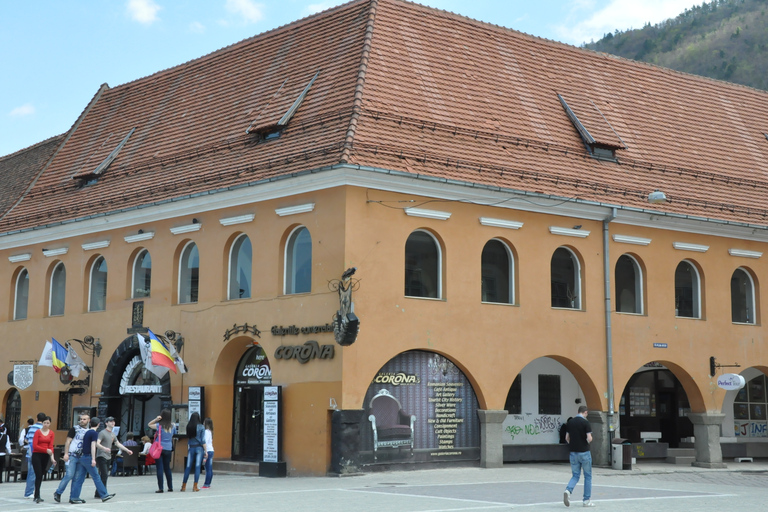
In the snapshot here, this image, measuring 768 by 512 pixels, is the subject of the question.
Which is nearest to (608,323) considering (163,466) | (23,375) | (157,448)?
(163,466)

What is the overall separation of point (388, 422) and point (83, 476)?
795cm

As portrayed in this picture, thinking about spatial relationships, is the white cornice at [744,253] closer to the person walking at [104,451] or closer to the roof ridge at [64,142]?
the person walking at [104,451]

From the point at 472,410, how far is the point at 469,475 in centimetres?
249

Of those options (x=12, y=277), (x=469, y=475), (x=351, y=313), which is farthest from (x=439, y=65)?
(x=12, y=277)

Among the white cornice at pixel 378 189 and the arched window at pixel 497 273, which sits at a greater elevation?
the white cornice at pixel 378 189

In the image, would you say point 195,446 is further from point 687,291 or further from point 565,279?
point 687,291

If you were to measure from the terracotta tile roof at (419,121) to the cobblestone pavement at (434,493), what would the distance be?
23.8ft

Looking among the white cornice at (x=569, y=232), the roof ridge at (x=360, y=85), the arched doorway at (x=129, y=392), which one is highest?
the roof ridge at (x=360, y=85)

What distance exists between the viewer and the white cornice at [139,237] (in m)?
28.5

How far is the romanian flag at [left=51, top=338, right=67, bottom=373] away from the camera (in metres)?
28.6

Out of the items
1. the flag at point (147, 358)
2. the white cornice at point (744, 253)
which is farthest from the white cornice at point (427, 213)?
the white cornice at point (744, 253)

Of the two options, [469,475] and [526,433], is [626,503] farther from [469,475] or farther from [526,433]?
[526,433]

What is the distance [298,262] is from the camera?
25.0 metres

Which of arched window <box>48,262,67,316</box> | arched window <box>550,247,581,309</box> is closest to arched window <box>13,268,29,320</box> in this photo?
arched window <box>48,262,67,316</box>
